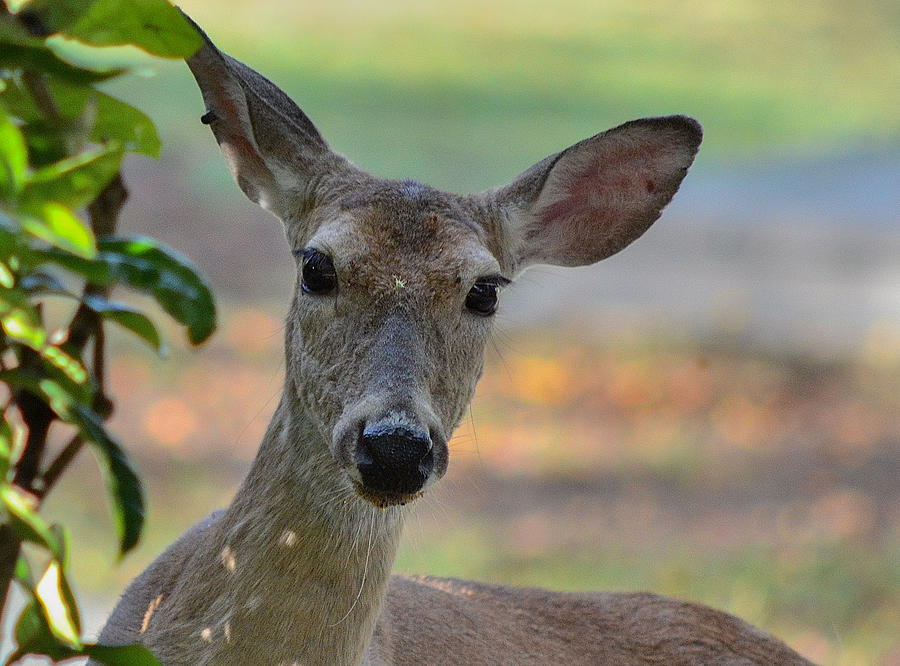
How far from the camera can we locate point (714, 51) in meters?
19.5

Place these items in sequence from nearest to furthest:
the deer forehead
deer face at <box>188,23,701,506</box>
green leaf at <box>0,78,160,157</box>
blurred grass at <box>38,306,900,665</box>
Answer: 1. green leaf at <box>0,78,160,157</box>
2. deer face at <box>188,23,701,506</box>
3. the deer forehead
4. blurred grass at <box>38,306,900,665</box>

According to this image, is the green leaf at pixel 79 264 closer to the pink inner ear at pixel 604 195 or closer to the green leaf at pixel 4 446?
the green leaf at pixel 4 446

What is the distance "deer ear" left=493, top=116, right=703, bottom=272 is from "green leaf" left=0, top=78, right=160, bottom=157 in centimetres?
169

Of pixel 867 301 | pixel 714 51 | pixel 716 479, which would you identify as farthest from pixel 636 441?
pixel 714 51

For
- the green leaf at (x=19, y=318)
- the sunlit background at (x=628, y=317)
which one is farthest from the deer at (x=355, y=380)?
the green leaf at (x=19, y=318)

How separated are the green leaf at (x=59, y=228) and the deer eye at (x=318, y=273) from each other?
1536mm

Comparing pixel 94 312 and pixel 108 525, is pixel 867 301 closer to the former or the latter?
pixel 108 525

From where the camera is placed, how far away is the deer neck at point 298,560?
2963 millimetres

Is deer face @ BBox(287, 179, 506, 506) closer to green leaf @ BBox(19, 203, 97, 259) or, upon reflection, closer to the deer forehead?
the deer forehead

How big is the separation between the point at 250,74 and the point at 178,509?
5.13m

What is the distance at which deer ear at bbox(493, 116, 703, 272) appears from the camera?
3646 millimetres

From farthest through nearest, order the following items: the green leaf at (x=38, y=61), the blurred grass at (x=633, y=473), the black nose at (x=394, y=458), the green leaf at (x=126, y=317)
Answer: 1. the blurred grass at (x=633, y=473)
2. the black nose at (x=394, y=458)
3. the green leaf at (x=126, y=317)
4. the green leaf at (x=38, y=61)

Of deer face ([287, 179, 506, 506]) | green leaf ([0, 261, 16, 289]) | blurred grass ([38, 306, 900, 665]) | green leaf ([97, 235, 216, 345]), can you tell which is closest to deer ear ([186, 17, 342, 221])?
deer face ([287, 179, 506, 506])

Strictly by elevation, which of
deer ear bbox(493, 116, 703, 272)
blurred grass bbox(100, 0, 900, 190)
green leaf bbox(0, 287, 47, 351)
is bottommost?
green leaf bbox(0, 287, 47, 351)
